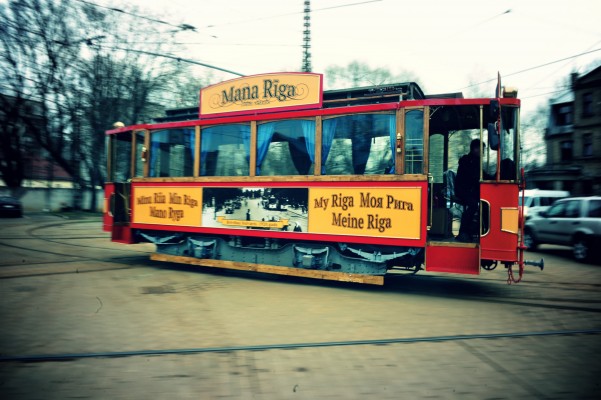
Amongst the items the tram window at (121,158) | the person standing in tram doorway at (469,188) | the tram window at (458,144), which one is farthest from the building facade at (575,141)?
the tram window at (121,158)

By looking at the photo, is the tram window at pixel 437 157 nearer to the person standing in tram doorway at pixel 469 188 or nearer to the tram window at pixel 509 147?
the person standing in tram doorway at pixel 469 188

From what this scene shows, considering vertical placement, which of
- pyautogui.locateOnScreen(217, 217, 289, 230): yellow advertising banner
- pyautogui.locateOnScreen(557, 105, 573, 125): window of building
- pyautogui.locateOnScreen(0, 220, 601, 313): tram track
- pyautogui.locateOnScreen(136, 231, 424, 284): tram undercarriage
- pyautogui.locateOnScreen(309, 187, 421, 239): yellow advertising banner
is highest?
pyautogui.locateOnScreen(557, 105, 573, 125): window of building

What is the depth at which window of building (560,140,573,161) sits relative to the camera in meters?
32.0

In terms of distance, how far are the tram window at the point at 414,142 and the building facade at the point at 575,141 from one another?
28390mm

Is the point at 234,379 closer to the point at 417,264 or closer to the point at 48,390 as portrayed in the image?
the point at 48,390

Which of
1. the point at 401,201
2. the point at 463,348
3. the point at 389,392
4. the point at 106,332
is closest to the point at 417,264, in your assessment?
the point at 401,201

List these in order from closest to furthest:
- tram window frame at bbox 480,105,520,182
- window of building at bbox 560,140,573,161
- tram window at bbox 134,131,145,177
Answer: tram window frame at bbox 480,105,520,182
tram window at bbox 134,131,145,177
window of building at bbox 560,140,573,161

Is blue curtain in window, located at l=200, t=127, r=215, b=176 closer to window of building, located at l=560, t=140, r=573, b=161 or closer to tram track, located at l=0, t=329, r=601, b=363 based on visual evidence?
tram track, located at l=0, t=329, r=601, b=363

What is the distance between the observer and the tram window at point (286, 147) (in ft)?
23.5

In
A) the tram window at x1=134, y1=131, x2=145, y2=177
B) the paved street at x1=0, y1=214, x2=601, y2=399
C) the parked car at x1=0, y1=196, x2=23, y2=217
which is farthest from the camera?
the parked car at x1=0, y1=196, x2=23, y2=217

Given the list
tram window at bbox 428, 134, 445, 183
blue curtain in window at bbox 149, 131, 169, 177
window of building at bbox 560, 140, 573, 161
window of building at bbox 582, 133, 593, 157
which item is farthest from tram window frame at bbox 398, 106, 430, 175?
window of building at bbox 560, 140, 573, 161

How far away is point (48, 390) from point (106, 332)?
54.8 inches

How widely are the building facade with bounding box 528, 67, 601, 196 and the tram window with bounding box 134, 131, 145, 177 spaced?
30.0 meters

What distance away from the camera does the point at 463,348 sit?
4.18 metres
